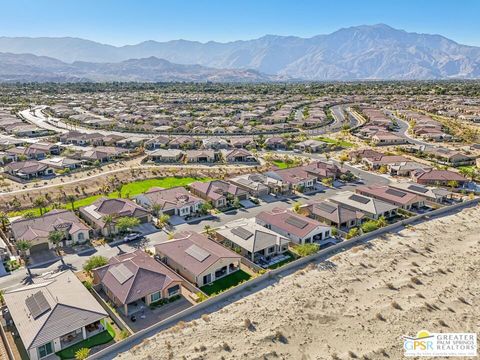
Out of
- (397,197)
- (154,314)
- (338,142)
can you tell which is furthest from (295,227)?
(338,142)

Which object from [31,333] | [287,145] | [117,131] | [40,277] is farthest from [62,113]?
[31,333]

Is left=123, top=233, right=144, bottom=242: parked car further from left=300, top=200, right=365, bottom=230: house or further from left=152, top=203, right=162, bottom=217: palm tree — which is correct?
left=300, top=200, right=365, bottom=230: house

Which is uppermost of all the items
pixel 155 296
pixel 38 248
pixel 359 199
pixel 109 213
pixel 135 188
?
pixel 359 199

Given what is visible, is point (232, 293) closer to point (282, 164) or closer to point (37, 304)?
point (37, 304)

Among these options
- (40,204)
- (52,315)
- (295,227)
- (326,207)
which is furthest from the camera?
(40,204)

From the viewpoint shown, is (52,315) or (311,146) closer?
(52,315)

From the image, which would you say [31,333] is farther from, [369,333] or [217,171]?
[217,171]
